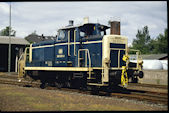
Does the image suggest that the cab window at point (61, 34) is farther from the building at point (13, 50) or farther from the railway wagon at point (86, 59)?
the building at point (13, 50)

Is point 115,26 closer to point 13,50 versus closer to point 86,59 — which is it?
point 86,59

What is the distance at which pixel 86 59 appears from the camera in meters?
11.9

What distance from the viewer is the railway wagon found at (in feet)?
37.5

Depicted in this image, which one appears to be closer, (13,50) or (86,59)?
(86,59)

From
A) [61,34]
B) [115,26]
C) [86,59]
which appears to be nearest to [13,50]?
[115,26]

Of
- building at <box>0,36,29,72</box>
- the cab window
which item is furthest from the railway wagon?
building at <box>0,36,29,72</box>

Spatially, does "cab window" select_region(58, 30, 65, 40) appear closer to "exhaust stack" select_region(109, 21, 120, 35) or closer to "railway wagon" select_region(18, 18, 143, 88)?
"railway wagon" select_region(18, 18, 143, 88)

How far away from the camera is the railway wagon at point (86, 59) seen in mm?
11438

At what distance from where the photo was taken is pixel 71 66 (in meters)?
12.9

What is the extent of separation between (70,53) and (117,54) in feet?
9.15

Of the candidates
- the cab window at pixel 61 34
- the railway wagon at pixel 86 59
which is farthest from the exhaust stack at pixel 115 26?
the cab window at pixel 61 34

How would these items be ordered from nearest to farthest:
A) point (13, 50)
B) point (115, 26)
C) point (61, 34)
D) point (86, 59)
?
point (86, 59), point (61, 34), point (115, 26), point (13, 50)

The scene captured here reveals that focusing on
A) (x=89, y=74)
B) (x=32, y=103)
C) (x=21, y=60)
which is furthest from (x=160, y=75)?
(x=32, y=103)

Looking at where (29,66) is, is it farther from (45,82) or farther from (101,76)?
(101,76)
